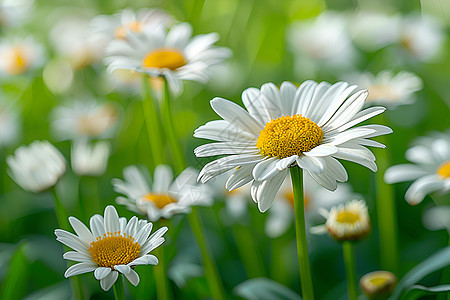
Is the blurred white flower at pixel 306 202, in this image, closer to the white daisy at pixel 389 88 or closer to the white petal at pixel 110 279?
the white daisy at pixel 389 88

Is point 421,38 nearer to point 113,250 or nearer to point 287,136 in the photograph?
point 287,136

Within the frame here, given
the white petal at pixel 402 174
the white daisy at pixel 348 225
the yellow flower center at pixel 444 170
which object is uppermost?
the yellow flower center at pixel 444 170

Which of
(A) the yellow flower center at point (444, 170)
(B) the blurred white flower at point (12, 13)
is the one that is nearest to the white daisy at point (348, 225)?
(A) the yellow flower center at point (444, 170)

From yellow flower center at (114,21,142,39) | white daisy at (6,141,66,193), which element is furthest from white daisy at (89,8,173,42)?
white daisy at (6,141,66,193)

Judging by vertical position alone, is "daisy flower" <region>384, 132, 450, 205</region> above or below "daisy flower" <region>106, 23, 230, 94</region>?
below

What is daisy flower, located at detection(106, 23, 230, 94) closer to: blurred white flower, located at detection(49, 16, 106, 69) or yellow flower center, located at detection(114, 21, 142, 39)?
yellow flower center, located at detection(114, 21, 142, 39)

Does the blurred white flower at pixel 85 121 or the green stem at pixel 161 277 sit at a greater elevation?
the green stem at pixel 161 277

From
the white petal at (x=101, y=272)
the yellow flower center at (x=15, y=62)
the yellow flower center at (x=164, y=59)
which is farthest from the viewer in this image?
the yellow flower center at (x=15, y=62)
